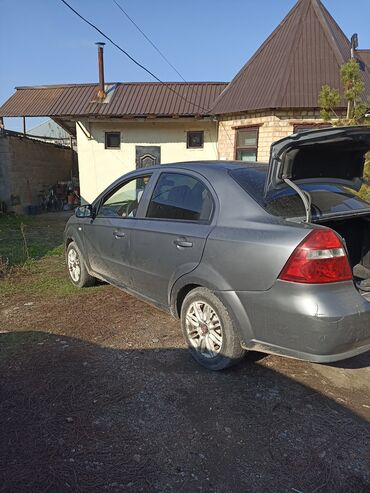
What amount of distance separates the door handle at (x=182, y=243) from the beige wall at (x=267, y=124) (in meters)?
7.01

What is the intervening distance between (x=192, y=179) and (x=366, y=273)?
1.69 metres

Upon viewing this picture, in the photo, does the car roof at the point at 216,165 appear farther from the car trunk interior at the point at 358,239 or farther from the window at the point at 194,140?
the window at the point at 194,140

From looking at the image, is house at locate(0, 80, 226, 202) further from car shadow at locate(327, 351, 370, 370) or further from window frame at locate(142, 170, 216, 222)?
car shadow at locate(327, 351, 370, 370)

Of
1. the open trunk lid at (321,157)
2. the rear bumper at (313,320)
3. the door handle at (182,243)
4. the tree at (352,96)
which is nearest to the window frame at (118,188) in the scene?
the door handle at (182,243)

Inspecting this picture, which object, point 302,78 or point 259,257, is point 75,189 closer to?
point 302,78

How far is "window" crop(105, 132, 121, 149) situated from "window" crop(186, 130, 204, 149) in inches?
91.3

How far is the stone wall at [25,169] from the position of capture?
13156 millimetres

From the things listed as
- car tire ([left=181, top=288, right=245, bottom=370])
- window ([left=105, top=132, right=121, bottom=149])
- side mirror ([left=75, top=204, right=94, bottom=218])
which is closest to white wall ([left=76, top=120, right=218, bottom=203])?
window ([left=105, top=132, right=121, bottom=149])

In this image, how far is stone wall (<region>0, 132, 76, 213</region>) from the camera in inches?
518

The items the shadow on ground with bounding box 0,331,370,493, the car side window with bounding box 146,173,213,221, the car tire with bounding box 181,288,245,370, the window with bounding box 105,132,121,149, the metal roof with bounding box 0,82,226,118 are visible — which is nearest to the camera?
the shadow on ground with bounding box 0,331,370,493

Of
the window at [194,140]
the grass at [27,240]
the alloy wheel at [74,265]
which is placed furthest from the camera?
the window at [194,140]

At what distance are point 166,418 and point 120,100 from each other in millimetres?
11365

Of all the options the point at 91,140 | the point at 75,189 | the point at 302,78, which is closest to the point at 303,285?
the point at 302,78

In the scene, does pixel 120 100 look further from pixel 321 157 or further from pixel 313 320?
pixel 313 320
